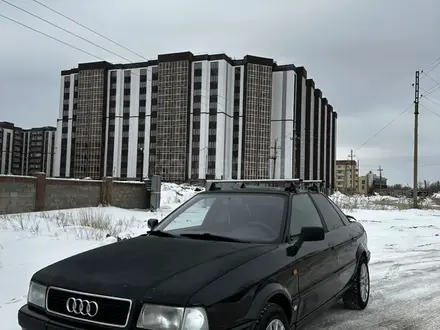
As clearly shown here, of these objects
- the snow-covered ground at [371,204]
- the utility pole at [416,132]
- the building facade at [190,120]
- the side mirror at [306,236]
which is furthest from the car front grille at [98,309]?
the building facade at [190,120]

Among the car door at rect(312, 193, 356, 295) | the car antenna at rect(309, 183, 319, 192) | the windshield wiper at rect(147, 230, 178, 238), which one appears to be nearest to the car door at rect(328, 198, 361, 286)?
the car door at rect(312, 193, 356, 295)

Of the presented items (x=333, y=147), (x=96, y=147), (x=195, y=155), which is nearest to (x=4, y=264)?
(x=195, y=155)

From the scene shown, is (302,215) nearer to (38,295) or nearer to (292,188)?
(292,188)

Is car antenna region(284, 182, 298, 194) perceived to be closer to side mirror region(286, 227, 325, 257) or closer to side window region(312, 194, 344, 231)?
side window region(312, 194, 344, 231)

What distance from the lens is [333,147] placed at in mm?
139375

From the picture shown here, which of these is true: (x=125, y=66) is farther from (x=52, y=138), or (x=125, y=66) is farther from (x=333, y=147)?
(x=333, y=147)

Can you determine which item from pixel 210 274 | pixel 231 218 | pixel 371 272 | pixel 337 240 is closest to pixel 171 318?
pixel 210 274

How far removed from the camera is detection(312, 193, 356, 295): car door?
4.58 m

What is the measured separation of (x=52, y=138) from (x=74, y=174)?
1737 centimetres

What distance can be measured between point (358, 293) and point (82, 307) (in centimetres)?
372

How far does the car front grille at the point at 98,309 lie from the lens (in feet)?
8.45

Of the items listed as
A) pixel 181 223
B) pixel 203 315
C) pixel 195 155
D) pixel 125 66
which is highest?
pixel 125 66

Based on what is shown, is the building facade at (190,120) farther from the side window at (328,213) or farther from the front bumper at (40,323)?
the front bumper at (40,323)

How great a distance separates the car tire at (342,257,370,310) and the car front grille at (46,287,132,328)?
3.40 meters
